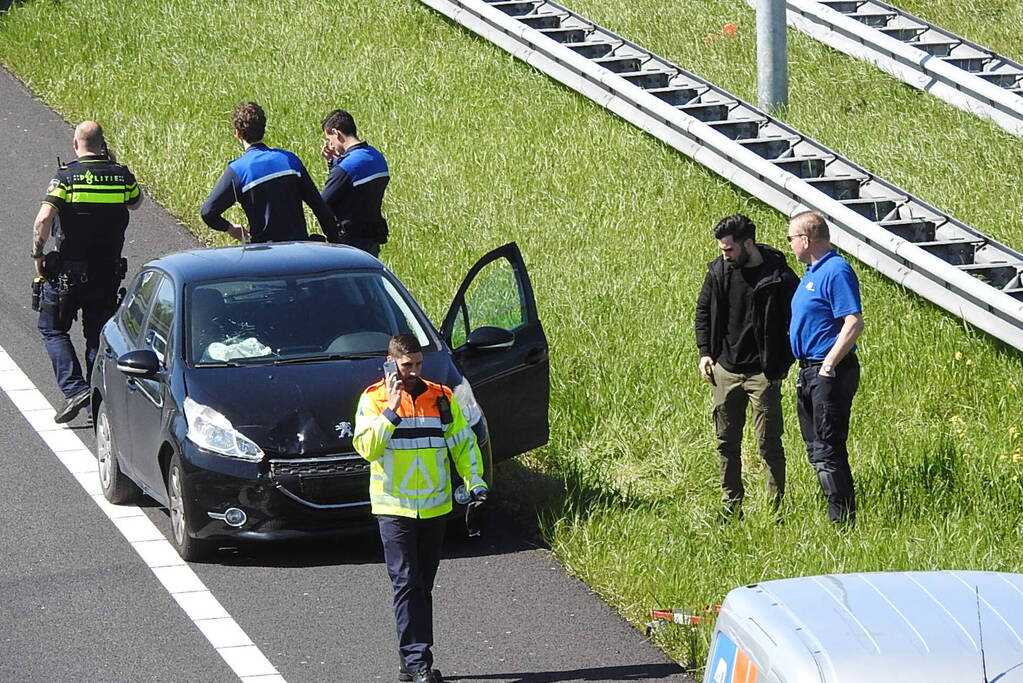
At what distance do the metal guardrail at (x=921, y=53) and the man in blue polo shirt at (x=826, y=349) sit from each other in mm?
8810

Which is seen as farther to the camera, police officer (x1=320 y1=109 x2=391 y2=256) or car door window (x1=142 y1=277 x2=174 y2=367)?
police officer (x1=320 y1=109 x2=391 y2=256)

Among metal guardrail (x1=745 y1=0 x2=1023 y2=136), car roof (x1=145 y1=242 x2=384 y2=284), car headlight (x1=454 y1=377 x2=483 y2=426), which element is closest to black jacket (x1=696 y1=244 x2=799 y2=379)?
car headlight (x1=454 y1=377 x2=483 y2=426)

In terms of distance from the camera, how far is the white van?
4.51 metres

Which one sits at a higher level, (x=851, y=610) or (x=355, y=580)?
(x=851, y=610)

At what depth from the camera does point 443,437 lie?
24.6 feet

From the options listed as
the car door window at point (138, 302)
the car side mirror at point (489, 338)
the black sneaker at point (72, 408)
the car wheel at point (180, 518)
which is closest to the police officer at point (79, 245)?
the black sneaker at point (72, 408)

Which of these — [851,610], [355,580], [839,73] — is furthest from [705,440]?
[839,73]

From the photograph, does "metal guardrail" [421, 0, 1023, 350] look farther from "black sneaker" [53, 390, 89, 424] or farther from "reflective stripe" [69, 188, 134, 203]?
"black sneaker" [53, 390, 89, 424]

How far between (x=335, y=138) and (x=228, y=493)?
3.95 metres

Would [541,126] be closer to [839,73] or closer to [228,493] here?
[839,73]

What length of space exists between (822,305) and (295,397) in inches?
109

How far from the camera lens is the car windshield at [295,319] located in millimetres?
9594

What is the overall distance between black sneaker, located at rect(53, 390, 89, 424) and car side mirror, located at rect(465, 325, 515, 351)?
3.16m

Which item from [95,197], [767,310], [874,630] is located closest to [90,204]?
[95,197]
